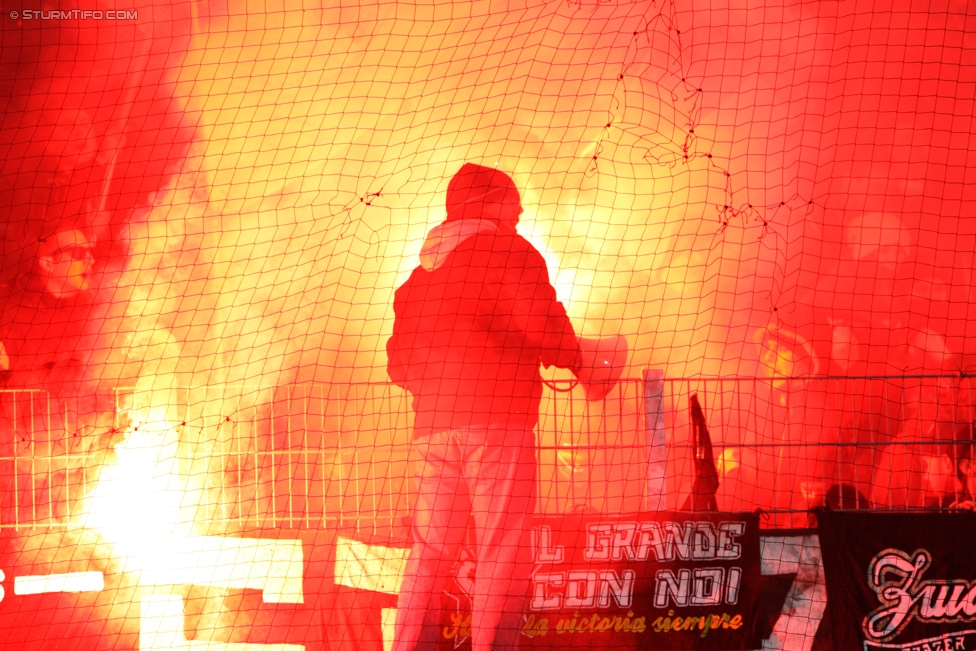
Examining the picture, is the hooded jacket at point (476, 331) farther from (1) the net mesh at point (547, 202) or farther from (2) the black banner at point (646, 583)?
(1) the net mesh at point (547, 202)

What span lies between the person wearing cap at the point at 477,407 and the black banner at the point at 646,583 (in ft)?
0.61

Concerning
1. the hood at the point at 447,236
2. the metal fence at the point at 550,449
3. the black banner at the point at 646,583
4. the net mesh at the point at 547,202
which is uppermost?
the net mesh at the point at 547,202

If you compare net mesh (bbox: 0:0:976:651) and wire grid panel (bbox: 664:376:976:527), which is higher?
net mesh (bbox: 0:0:976:651)

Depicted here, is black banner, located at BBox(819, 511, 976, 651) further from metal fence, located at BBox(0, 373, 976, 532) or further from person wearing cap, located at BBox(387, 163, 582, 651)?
person wearing cap, located at BBox(387, 163, 582, 651)

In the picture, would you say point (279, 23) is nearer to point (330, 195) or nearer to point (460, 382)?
point (330, 195)

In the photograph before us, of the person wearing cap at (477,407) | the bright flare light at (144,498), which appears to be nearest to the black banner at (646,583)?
the person wearing cap at (477,407)

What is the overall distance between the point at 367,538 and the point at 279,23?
9.70 ft

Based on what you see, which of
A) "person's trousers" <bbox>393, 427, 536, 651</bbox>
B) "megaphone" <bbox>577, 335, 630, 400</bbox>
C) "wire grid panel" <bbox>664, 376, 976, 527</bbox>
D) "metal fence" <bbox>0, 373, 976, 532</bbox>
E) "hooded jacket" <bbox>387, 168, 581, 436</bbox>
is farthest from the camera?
"wire grid panel" <bbox>664, 376, 976, 527</bbox>

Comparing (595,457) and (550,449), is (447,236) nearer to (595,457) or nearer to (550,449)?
(550,449)

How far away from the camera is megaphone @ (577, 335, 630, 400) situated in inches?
149

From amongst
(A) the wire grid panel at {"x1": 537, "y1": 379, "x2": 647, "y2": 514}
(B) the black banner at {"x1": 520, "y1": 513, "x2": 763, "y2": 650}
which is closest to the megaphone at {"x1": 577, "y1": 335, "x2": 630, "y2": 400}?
(A) the wire grid panel at {"x1": 537, "y1": 379, "x2": 647, "y2": 514}

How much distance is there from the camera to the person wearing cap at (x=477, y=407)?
10.5 ft

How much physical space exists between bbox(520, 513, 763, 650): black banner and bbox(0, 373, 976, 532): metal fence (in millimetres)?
279

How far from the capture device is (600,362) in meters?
4.12
